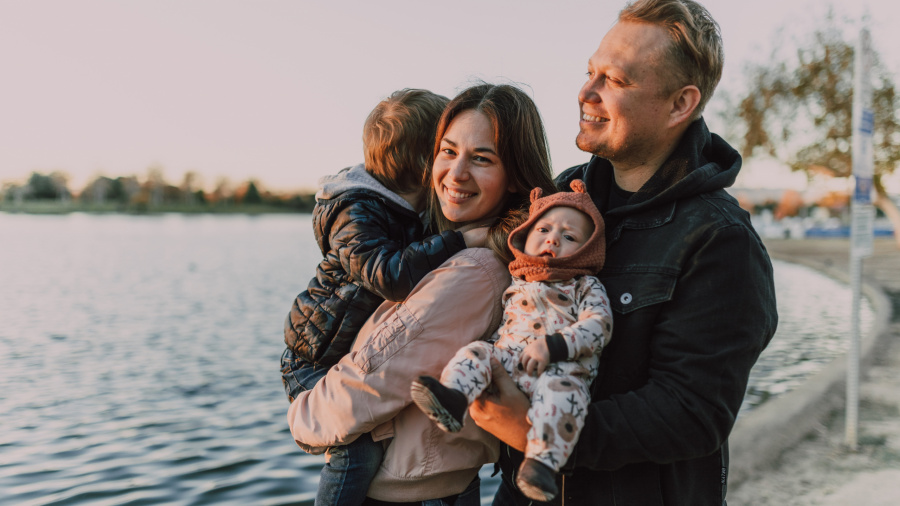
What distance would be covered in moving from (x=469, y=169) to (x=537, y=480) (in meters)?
1.04

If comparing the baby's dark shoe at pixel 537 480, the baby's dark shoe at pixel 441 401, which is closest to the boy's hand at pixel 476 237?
the baby's dark shoe at pixel 441 401

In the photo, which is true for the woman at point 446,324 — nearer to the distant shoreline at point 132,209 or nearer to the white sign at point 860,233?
the white sign at point 860,233

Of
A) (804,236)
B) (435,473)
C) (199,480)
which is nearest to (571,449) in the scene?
(435,473)

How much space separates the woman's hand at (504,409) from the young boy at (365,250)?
469mm

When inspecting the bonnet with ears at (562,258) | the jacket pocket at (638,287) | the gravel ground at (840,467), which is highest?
the bonnet with ears at (562,258)

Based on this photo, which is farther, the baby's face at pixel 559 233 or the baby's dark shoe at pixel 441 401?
the baby's face at pixel 559 233

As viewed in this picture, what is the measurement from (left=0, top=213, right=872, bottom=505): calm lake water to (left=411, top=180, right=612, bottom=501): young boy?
4708 mm

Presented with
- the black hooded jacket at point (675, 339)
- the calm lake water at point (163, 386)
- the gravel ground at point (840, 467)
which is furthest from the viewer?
the calm lake water at point (163, 386)

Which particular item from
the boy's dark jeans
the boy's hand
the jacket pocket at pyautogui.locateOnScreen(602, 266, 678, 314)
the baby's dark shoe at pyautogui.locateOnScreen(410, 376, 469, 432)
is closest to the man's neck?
the jacket pocket at pyautogui.locateOnScreen(602, 266, 678, 314)

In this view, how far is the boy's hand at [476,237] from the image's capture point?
229cm

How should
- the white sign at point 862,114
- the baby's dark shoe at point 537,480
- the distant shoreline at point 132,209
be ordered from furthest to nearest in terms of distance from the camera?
the distant shoreline at point 132,209 → the white sign at point 862,114 → the baby's dark shoe at point 537,480

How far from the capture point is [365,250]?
234 centimetres

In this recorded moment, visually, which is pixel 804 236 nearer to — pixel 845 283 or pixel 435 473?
pixel 845 283

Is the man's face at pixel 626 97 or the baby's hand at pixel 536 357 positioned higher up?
the man's face at pixel 626 97
